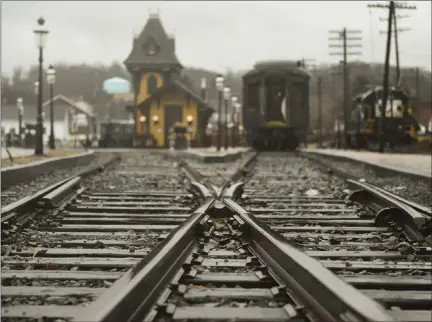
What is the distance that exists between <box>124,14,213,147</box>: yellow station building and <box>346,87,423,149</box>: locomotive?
13485 mm

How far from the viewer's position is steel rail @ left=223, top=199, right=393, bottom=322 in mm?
2769

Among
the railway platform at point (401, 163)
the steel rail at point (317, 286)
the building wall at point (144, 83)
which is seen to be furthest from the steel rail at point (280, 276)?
the building wall at point (144, 83)

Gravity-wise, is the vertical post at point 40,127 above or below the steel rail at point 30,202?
above

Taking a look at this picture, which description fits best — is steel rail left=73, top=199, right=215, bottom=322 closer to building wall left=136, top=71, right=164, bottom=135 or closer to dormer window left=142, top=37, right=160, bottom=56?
building wall left=136, top=71, right=164, bottom=135

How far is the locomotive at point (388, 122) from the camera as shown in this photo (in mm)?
38719

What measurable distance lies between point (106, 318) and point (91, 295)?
0.81 m

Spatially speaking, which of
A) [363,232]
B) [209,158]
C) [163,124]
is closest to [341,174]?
[363,232]

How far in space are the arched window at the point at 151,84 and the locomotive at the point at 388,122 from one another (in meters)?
22.9

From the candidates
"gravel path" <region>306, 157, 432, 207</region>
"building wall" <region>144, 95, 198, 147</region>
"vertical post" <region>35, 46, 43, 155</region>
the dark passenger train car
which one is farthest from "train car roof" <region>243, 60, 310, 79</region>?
"building wall" <region>144, 95, 198, 147</region>

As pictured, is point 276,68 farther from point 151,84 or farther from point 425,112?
point 425,112

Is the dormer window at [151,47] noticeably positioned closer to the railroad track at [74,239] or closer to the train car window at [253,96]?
the train car window at [253,96]

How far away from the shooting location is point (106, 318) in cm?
279

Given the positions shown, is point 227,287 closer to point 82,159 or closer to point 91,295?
point 91,295

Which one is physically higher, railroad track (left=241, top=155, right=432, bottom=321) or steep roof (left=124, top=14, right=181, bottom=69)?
steep roof (left=124, top=14, right=181, bottom=69)
